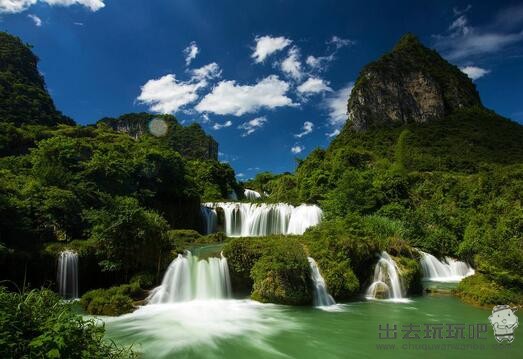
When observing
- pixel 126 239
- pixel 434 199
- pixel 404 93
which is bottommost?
pixel 126 239

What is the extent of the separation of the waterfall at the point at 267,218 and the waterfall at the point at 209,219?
37.9 inches

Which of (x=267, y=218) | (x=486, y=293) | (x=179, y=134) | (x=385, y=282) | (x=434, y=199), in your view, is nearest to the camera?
(x=486, y=293)

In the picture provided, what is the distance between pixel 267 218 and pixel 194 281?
20.4 metres

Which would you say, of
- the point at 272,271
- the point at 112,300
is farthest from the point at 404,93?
the point at 112,300

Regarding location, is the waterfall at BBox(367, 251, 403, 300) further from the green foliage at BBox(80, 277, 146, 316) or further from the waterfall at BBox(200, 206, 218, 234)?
the waterfall at BBox(200, 206, 218, 234)

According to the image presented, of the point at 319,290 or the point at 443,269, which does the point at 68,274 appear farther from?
the point at 443,269

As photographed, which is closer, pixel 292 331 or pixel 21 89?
pixel 292 331

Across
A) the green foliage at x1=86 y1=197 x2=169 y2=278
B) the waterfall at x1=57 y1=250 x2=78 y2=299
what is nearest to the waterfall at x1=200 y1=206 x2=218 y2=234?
the green foliage at x1=86 y1=197 x2=169 y2=278

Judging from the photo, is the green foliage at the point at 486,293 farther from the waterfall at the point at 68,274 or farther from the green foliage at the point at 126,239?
the waterfall at the point at 68,274

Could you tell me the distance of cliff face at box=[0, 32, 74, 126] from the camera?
167 feet

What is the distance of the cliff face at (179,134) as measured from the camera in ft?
358

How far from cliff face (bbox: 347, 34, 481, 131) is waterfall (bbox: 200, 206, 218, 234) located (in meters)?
64.6

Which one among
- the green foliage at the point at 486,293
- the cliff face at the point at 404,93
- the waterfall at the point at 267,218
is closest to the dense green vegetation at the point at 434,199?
the green foliage at the point at 486,293

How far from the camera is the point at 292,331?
11.1m
